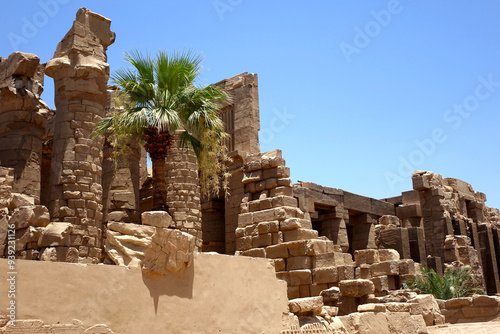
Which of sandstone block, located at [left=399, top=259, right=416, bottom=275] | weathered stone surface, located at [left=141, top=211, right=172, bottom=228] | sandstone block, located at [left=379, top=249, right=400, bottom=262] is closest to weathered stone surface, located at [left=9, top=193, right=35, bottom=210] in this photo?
weathered stone surface, located at [left=141, top=211, right=172, bottom=228]

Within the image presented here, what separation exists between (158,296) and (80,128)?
8400mm

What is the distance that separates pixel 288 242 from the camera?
37.5ft

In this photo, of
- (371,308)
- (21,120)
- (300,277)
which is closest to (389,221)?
(300,277)

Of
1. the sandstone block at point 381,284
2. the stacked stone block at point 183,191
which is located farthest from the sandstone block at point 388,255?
the stacked stone block at point 183,191

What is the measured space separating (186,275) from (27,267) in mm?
2069

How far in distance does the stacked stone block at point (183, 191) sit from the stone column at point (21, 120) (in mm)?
3795

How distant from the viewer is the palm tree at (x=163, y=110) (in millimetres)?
11836

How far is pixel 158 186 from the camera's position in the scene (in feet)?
39.0

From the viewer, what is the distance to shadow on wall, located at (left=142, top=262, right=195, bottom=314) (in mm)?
6688

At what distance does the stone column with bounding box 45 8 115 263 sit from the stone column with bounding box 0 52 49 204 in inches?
63.6

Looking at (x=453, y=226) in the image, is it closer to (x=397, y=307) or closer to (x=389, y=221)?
(x=389, y=221)

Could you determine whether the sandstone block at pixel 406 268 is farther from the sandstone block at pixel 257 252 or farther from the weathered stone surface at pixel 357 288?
the sandstone block at pixel 257 252

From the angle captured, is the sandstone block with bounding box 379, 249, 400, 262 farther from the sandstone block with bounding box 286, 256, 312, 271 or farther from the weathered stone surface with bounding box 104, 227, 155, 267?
the weathered stone surface with bounding box 104, 227, 155, 267

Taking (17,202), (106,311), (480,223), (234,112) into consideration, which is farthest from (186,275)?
(480,223)
